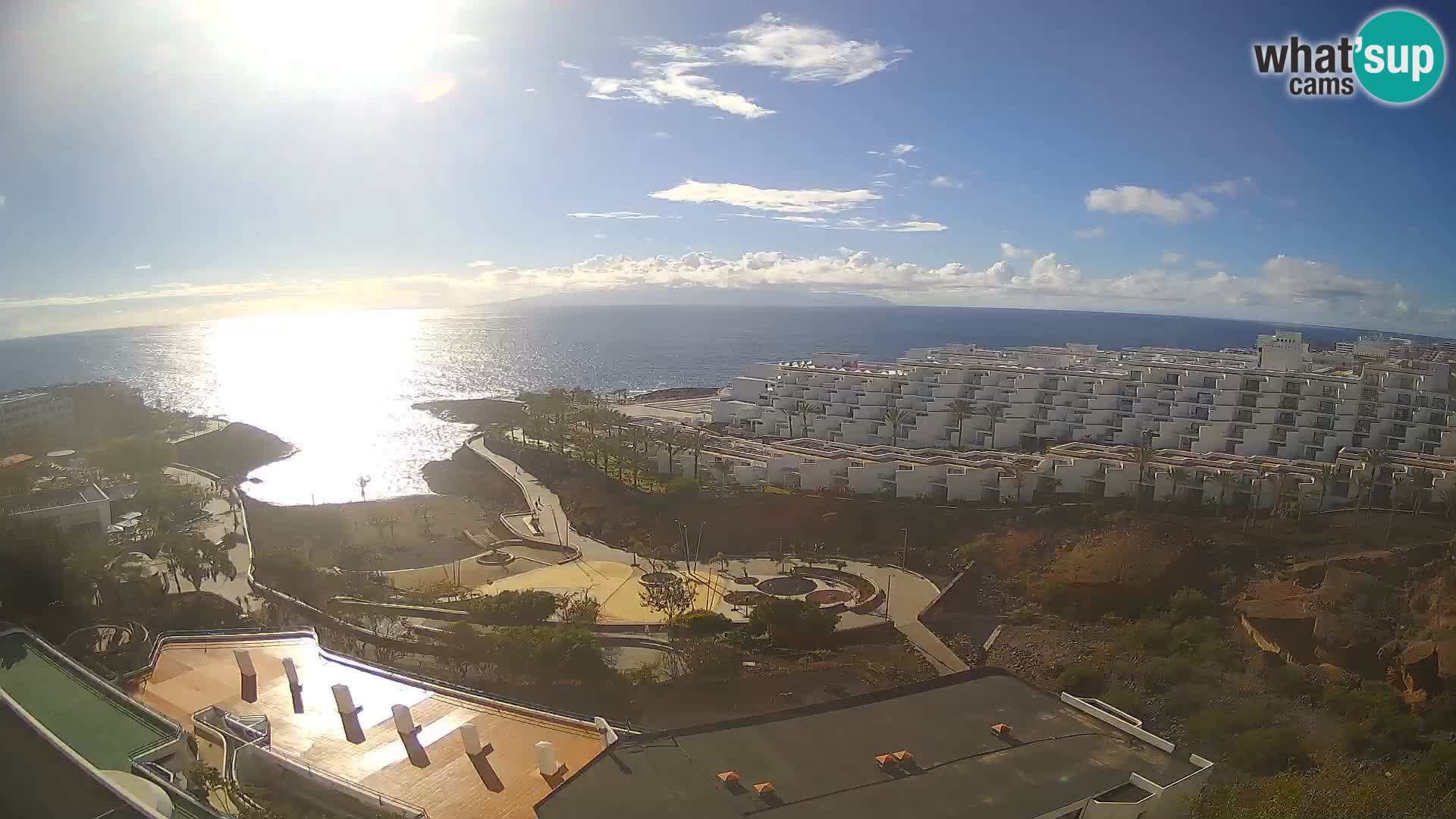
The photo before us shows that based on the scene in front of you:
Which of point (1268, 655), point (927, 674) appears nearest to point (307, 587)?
point (927, 674)

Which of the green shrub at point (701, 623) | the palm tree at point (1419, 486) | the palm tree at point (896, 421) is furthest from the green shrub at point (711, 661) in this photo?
the palm tree at point (896, 421)

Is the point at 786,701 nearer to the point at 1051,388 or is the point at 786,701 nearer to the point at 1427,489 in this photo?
the point at 1427,489

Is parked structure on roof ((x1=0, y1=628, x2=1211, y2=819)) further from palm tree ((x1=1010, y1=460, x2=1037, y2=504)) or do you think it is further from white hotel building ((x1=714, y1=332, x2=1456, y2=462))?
white hotel building ((x1=714, y1=332, x2=1456, y2=462))

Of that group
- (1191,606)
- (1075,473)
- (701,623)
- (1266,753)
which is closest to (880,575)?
(701,623)

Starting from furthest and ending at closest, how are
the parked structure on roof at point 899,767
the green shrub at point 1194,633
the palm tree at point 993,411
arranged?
the palm tree at point 993,411, the green shrub at point 1194,633, the parked structure on roof at point 899,767

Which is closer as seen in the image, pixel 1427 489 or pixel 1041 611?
pixel 1041 611

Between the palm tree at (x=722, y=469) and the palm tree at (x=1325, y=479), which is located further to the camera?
the palm tree at (x=722, y=469)

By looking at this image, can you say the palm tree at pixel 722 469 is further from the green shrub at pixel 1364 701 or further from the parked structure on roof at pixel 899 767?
the green shrub at pixel 1364 701
